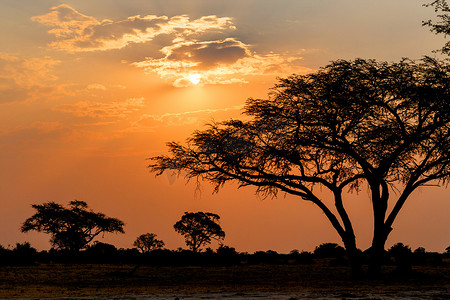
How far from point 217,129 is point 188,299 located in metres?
16.1

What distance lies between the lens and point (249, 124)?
107 ft

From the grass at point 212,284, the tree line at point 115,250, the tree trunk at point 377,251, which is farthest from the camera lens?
the tree line at point 115,250

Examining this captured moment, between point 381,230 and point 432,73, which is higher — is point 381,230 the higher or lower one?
the lower one

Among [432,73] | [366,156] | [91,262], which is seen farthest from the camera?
[91,262]

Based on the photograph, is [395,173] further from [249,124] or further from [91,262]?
[91,262]

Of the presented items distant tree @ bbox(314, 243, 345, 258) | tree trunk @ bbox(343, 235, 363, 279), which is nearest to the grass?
tree trunk @ bbox(343, 235, 363, 279)

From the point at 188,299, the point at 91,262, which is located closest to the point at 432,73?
the point at 188,299

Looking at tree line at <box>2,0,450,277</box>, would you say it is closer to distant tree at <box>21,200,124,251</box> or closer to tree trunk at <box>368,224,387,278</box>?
tree trunk at <box>368,224,387,278</box>

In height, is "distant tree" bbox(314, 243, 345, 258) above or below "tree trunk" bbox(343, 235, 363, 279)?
above

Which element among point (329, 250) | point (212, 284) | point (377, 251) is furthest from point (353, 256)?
point (329, 250)

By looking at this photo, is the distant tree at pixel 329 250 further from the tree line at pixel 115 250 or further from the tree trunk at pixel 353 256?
the tree trunk at pixel 353 256

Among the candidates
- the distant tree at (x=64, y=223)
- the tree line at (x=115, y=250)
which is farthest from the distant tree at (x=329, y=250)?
the distant tree at (x=64, y=223)

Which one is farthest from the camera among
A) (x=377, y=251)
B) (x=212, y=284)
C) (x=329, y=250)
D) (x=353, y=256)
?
(x=329, y=250)

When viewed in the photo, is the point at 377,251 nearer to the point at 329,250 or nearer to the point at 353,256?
the point at 353,256
